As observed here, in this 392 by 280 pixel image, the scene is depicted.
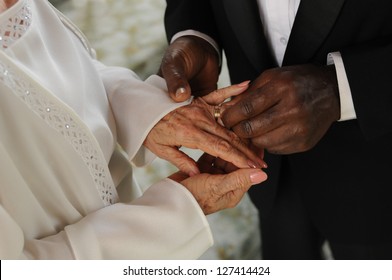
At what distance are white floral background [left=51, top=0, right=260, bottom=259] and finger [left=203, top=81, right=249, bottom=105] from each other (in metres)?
1.05

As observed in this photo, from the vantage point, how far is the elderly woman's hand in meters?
1.03

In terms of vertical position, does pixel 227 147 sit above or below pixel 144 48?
above

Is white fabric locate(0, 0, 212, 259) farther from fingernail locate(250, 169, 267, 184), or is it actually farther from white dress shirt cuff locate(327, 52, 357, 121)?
white dress shirt cuff locate(327, 52, 357, 121)

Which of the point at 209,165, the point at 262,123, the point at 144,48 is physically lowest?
the point at 144,48

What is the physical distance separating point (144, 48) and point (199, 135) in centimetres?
205

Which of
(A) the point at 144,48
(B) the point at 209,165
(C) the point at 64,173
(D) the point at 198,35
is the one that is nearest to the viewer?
→ (C) the point at 64,173

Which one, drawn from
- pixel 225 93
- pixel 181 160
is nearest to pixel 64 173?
pixel 181 160

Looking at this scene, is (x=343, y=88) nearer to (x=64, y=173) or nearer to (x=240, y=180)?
(x=240, y=180)

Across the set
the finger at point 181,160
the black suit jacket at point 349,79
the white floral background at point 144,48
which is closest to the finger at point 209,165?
the finger at point 181,160

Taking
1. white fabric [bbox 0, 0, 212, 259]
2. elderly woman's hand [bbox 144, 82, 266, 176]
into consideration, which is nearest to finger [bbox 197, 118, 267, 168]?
elderly woman's hand [bbox 144, 82, 266, 176]

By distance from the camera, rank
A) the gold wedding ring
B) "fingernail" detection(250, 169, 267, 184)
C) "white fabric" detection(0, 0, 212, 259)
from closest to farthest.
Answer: "white fabric" detection(0, 0, 212, 259)
"fingernail" detection(250, 169, 267, 184)
the gold wedding ring

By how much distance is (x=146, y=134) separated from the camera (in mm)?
1056

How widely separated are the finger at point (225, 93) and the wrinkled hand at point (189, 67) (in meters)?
0.05

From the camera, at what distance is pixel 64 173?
0.88 m
